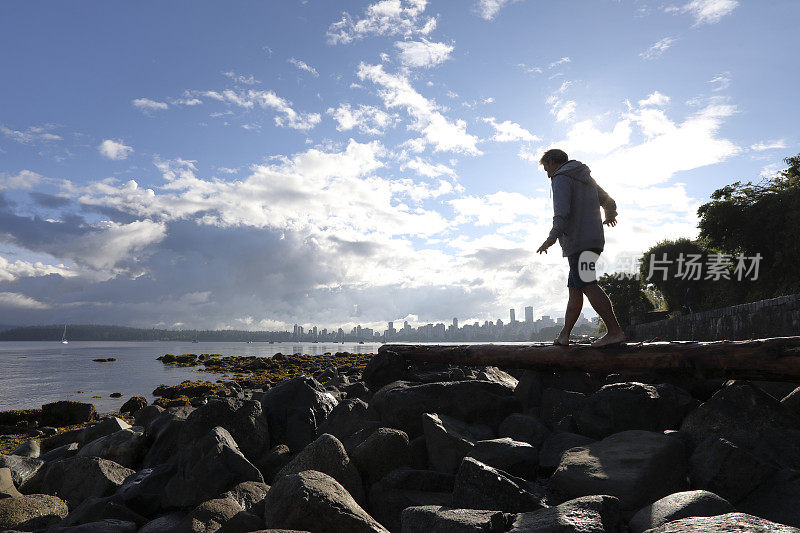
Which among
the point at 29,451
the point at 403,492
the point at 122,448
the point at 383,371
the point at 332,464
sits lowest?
the point at 29,451

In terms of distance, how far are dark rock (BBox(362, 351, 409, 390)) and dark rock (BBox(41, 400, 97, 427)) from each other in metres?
14.5

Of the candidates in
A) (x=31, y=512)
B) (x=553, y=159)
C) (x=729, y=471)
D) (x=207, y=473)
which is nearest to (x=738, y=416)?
(x=729, y=471)

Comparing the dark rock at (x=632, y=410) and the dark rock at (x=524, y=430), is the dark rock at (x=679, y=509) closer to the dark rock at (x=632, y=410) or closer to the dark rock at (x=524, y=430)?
the dark rock at (x=632, y=410)

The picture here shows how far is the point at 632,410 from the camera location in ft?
14.9

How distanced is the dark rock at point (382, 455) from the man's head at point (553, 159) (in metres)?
3.89

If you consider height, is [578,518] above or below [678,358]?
below

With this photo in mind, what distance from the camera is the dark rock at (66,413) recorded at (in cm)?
1703

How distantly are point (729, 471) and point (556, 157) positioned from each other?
13.2 feet

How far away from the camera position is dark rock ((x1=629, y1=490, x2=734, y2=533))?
2.73 metres

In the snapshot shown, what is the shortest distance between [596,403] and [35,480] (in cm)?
954

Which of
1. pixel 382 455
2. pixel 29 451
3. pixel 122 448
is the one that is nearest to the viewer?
pixel 382 455

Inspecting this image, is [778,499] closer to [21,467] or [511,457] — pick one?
[511,457]

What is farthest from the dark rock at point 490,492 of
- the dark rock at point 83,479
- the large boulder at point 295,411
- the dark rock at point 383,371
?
the dark rock at point 83,479

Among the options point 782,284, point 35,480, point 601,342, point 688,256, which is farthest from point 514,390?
point 688,256
